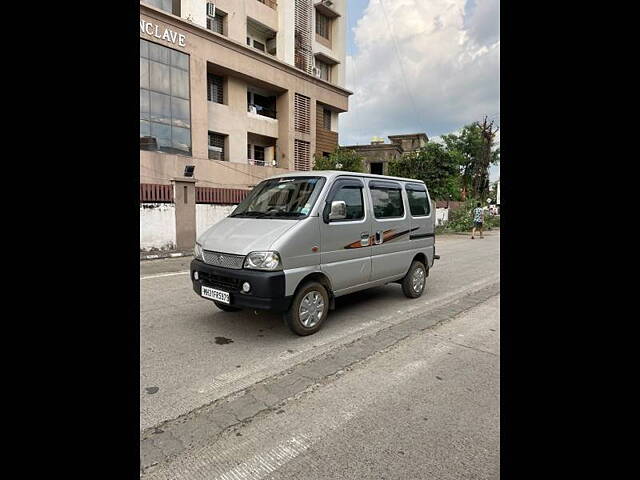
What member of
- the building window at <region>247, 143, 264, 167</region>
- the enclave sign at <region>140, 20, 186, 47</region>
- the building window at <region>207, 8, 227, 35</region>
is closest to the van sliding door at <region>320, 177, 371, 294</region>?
the enclave sign at <region>140, 20, 186, 47</region>

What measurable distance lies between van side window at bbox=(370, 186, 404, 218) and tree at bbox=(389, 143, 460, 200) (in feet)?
57.5

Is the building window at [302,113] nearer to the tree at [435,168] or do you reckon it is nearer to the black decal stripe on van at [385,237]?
the tree at [435,168]

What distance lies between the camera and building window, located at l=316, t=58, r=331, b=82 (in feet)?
90.6

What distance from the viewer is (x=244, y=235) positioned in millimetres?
4438

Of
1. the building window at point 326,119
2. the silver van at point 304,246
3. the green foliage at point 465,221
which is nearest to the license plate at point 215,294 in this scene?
the silver van at point 304,246

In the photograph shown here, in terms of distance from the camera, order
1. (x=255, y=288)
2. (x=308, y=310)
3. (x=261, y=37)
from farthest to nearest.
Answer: (x=261, y=37) → (x=308, y=310) → (x=255, y=288)

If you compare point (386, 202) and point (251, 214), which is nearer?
point (251, 214)

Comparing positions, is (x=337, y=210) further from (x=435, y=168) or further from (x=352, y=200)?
(x=435, y=168)

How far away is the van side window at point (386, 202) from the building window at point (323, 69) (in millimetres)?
24119

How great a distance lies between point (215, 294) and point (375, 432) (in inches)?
97.7

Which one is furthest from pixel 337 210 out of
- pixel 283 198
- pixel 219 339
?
pixel 219 339

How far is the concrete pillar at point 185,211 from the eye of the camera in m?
12.4
